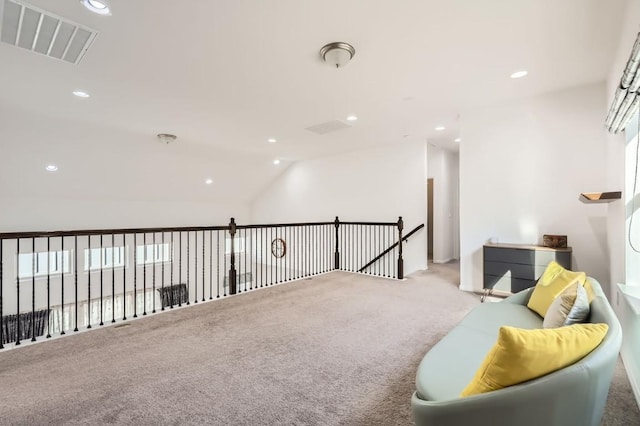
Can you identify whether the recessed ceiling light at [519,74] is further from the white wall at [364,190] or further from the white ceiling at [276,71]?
the white wall at [364,190]

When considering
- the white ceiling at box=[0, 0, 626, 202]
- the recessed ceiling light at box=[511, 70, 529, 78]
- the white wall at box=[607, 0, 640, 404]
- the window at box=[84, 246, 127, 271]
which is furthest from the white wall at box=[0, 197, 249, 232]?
the white wall at box=[607, 0, 640, 404]

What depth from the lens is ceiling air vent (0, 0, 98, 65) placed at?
2.15 m

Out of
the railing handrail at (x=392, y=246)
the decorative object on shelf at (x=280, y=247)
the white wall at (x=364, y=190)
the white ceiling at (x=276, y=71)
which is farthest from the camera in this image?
the decorative object on shelf at (x=280, y=247)

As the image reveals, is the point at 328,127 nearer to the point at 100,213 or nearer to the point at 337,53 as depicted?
the point at 337,53

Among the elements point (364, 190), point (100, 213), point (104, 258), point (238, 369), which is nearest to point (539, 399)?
point (238, 369)

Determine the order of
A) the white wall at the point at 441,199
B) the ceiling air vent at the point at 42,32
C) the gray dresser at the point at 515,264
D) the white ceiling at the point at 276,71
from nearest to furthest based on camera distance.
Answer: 1. the ceiling air vent at the point at 42,32
2. the white ceiling at the point at 276,71
3. the gray dresser at the point at 515,264
4. the white wall at the point at 441,199

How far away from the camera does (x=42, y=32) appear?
7.77ft

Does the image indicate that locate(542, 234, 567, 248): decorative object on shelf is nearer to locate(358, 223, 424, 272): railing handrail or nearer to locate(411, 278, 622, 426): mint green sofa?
locate(358, 223, 424, 272): railing handrail

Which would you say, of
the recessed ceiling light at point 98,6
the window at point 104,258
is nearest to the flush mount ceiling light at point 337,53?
the recessed ceiling light at point 98,6

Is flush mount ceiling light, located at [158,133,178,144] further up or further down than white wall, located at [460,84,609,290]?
further up

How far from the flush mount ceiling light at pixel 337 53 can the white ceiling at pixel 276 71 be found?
74 mm

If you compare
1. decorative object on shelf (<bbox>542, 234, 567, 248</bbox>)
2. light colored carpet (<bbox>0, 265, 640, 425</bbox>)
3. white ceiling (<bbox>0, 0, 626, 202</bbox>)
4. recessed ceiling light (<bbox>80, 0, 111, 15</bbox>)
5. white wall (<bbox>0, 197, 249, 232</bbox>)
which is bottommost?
light colored carpet (<bbox>0, 265, 640, 425</bbox>)

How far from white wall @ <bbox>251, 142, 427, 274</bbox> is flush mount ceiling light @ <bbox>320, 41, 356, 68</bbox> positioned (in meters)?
3.83

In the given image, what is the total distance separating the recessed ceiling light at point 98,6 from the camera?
2068mm
